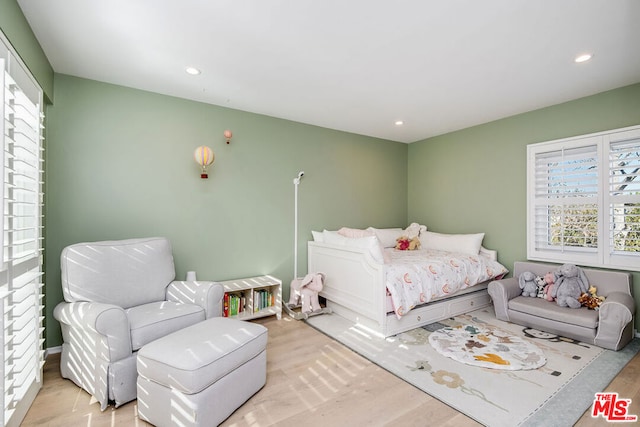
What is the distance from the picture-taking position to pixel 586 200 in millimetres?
3279

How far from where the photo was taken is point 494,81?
2877mm

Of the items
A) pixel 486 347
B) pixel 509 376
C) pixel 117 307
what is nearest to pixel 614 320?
pixel 486 347

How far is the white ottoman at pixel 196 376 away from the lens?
65.0 inches

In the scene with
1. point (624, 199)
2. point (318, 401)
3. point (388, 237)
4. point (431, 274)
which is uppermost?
point (624, 199)

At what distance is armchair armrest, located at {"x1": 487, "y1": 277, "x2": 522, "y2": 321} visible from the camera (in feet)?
11.0

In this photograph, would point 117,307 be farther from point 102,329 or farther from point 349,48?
point 349,48

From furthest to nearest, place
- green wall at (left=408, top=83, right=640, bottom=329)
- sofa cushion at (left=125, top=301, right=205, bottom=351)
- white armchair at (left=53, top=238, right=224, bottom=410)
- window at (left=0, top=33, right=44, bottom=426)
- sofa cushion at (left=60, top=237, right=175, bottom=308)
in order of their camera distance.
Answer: green wall at (left=408, top=83, right=640, bottom=329), sofa cushion at (left=60, top=237, right=175, bottom=308), sofa cushion at (left=125, top=301, right=205, bottom=351), white armchair at (left=53, top=238, right=224, bottom=410), window at (left=0, top=33, right=44, bottom=426)

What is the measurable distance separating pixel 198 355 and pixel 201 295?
0.86 metres

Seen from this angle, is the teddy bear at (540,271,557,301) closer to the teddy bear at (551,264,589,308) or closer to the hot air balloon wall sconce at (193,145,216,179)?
the teddy bear at (551,264,589,308)

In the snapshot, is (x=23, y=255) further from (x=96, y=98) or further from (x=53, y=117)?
(x=96, y=98)

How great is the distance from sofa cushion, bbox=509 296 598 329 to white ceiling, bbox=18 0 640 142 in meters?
2.20

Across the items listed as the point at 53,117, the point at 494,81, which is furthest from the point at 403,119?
the point at 53,117

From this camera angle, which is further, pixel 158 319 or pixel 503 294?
pixel 503 294

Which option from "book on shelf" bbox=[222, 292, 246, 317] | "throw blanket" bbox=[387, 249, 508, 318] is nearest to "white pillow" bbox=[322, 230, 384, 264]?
"throw blanket" bbox=[387, 249, 508, 318]
